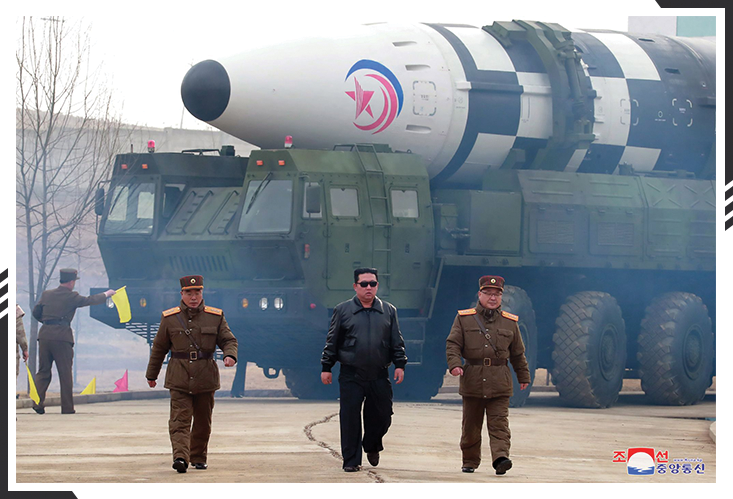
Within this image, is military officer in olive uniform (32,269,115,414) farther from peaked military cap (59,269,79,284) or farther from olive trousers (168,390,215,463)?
olive trousers (168,390,215,463)

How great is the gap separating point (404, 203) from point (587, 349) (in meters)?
2.86

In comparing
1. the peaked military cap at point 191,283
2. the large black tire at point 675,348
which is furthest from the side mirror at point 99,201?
the large black tire at point 675,348

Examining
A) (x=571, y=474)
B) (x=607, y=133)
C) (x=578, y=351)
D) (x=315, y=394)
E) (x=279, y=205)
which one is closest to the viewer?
(x=571, y=474)

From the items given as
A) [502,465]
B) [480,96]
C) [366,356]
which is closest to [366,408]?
[366,356]

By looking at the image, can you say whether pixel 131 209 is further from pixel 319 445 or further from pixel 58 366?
pixel 319 445

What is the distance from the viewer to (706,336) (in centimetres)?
1723

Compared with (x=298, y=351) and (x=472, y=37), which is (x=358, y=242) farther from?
(x=472, y=37)

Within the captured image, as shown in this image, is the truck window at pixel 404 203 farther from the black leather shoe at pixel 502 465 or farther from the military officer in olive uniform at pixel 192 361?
the black leather shoe at pixel 502 465

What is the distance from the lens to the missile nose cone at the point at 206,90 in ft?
48.5

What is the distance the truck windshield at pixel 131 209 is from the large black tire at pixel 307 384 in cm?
340

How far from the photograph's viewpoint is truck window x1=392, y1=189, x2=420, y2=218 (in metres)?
15.0

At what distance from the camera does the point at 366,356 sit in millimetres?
9266

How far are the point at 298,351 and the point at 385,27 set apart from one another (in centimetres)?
404

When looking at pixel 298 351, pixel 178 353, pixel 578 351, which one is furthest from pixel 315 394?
pixel 178 353
